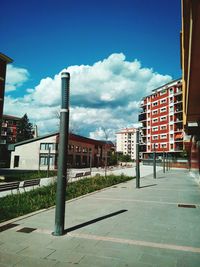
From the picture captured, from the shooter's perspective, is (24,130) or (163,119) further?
(24,130)

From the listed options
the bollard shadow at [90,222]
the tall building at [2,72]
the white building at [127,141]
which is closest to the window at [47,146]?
the tall building at [2,72]

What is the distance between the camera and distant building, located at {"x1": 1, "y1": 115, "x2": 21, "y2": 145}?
79.5 m

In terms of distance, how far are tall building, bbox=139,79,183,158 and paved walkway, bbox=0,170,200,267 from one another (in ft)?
183

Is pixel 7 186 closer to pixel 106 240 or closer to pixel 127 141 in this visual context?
pixel 106 240

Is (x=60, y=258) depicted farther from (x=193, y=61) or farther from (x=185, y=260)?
(x=193, y=61)

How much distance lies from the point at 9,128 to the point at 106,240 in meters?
82.2

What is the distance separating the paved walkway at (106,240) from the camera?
14.4ft

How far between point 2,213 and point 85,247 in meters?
3.92

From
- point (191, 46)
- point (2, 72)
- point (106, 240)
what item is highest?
point (2, 72)

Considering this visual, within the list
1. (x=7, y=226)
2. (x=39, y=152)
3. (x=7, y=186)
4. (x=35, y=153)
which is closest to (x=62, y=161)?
(x=7, y=226)

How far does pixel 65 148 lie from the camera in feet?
19.8

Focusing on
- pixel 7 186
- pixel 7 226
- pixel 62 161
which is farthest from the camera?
pixel 7 186

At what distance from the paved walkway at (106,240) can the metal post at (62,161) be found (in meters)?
0.35

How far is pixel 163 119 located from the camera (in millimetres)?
70625
